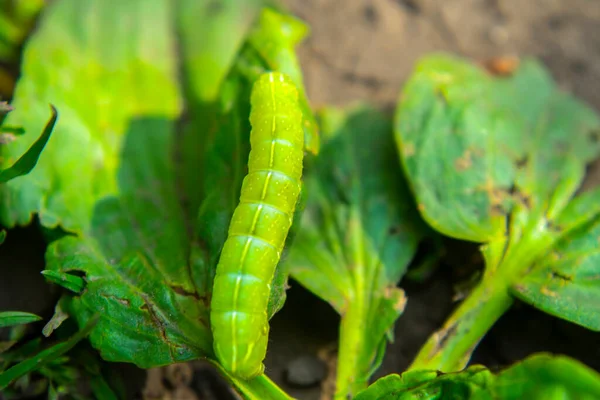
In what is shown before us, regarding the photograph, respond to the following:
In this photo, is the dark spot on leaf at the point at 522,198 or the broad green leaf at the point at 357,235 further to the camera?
the dark spot on leaf at the point at 522,198

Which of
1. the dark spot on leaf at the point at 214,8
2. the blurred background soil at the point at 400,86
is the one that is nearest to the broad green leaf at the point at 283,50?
the dark spot on leaf at the point at 214,8

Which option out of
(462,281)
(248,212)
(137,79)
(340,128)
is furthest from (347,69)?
(248,212)

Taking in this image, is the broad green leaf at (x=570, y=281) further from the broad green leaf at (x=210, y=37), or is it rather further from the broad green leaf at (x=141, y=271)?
the broad green leaf at (x=210, y=37)

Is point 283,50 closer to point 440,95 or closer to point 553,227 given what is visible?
point 440,95

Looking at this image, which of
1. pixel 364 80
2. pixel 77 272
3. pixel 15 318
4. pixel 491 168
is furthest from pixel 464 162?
pixel 15 318

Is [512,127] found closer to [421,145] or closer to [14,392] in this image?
[421,145]

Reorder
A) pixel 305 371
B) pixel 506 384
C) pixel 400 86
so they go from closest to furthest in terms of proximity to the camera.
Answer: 1. pixel 506 384
2. pixel 305 371
3. pixel 400 86
